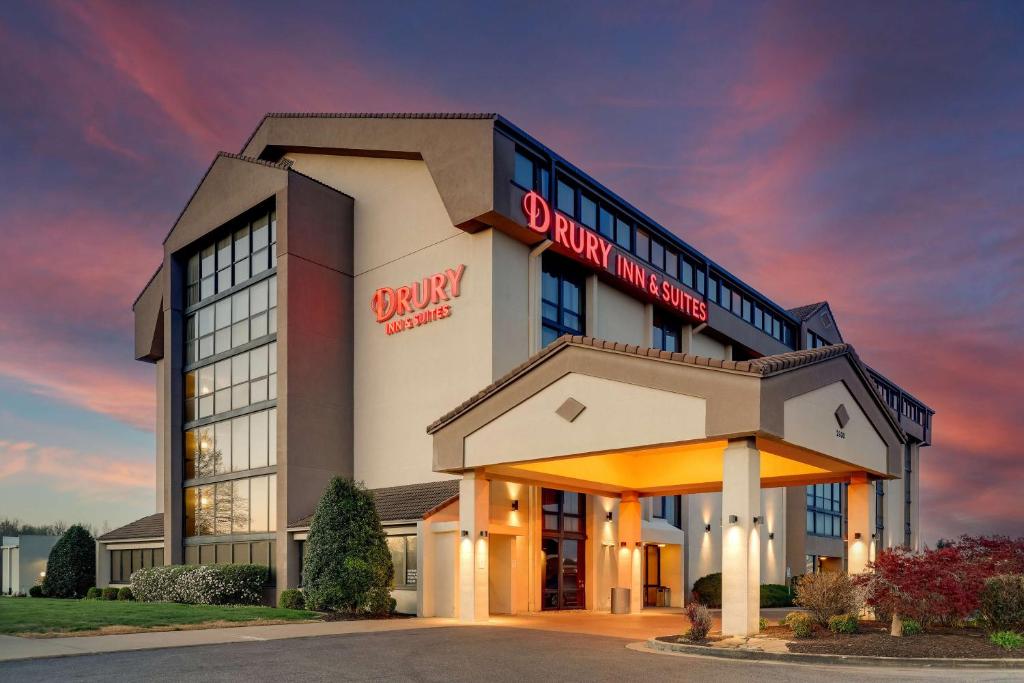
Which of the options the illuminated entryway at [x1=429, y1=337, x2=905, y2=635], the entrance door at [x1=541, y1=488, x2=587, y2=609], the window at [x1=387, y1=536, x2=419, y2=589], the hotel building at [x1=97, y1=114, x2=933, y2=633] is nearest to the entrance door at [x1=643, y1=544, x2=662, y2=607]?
the hotel building at [x1=97, y1=114, x2=933, y2=633]

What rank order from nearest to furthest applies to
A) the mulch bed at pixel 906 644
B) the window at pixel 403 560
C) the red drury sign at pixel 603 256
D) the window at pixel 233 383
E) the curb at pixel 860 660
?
the curb at pixel 860 660
the mulch bed at pixel 906 644
the window at pixel 403 560
the red drury sign at pixel 603 256
the window at pixel 233 383

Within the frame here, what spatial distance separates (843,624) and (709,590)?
19.7 m

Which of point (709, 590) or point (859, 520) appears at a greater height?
point (859, 520)

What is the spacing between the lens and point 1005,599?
56.7ft

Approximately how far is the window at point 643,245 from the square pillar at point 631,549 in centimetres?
1076

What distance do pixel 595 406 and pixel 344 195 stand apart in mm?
16631

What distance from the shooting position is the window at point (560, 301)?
103 feet

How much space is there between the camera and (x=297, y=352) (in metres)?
31.8

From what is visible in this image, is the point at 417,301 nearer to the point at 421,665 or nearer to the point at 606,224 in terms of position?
the point at 606,224

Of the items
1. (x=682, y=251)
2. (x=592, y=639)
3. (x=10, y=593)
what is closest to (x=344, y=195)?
(x=682, y=251)

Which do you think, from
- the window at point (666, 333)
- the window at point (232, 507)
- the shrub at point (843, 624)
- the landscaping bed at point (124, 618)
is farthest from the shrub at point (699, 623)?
the window at point (666, 333)

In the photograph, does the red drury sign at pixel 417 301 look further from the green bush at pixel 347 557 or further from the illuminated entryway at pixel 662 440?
the green bush at pixel 347 557


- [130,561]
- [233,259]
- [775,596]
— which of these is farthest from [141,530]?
[775,596]

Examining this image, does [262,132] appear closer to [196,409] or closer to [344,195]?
[344,195]
